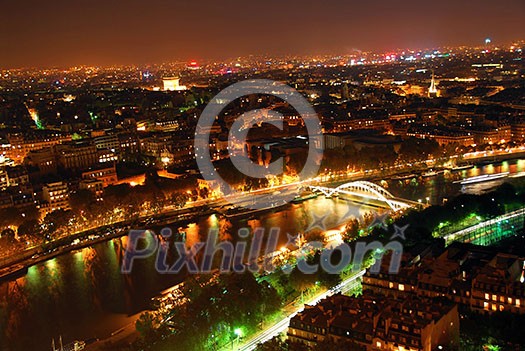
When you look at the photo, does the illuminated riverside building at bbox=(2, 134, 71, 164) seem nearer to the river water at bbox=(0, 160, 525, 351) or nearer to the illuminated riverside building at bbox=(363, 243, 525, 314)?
the river water at bbox=(0, 160, 525, 351)

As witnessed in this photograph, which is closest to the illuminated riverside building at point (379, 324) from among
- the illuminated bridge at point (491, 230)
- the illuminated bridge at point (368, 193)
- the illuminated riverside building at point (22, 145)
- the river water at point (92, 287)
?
the river water at point (92, 287)

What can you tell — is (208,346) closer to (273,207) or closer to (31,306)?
(31,306)

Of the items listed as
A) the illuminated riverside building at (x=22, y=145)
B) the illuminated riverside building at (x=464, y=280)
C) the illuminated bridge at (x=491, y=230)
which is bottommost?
the illuminated bridge at (x=491, y=230)

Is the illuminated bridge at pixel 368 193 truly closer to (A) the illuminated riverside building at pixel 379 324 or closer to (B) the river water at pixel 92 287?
(B) the river water at pixel 92 287

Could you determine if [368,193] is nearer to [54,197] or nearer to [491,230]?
[491,230]

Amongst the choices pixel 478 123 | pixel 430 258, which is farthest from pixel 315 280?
pixel 478 123

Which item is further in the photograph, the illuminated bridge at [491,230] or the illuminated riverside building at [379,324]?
the illuminated bridge at [491,230]
